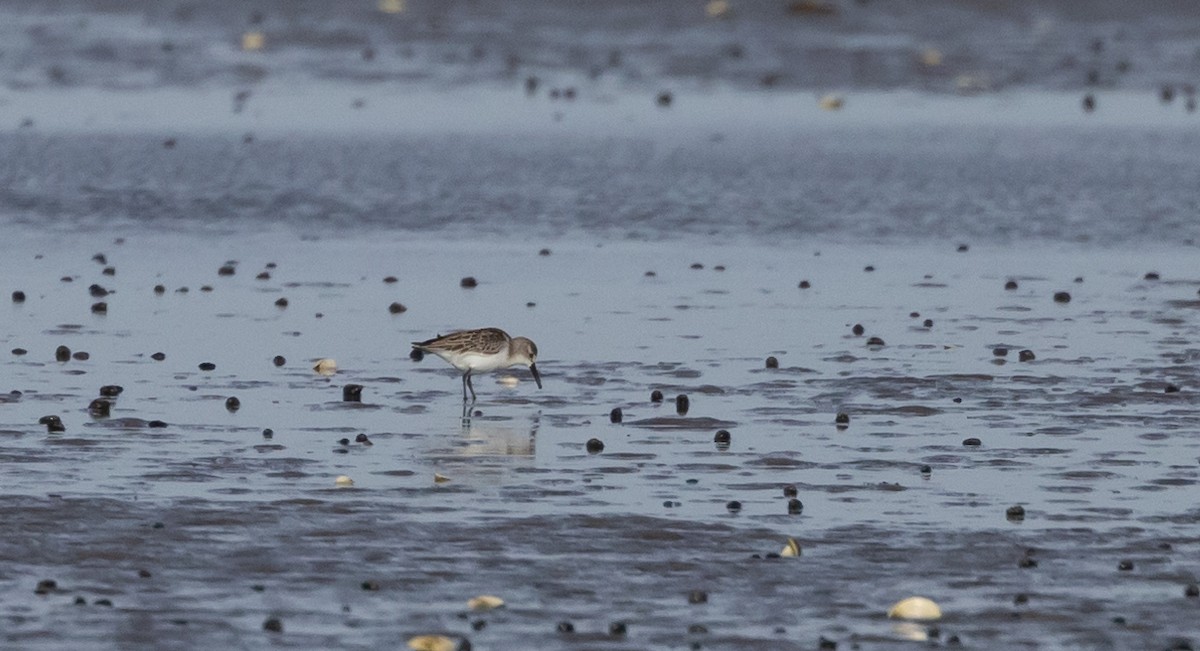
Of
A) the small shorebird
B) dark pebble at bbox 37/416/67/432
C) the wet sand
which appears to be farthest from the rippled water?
the small shorebird

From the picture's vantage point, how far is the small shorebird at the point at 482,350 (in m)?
18.2

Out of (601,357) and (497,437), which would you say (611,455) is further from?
(601,357)

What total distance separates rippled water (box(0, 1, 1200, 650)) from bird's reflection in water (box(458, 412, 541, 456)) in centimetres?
6

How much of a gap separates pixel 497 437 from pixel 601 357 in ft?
10.7

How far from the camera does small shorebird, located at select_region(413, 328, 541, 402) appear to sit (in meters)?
18.2

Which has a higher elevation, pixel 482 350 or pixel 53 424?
pixel 482 350

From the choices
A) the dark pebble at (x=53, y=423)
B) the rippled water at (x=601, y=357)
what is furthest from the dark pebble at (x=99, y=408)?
the dark pebble at (x=53, y=423)

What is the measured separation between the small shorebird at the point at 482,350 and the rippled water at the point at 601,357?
0.36 metres

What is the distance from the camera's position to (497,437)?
1673 cm

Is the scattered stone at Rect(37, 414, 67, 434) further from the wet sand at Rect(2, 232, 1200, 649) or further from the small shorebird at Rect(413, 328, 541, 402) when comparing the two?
the small shorebird at Rect(413, 328, 541, 402)

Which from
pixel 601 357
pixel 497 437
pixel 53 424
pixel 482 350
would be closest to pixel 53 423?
pixel 53 424

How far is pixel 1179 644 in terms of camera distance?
447 inches

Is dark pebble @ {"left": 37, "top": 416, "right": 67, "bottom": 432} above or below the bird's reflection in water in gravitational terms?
below

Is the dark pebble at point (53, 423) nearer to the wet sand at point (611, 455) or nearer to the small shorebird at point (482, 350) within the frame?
the wet sand at point (611, 455)
